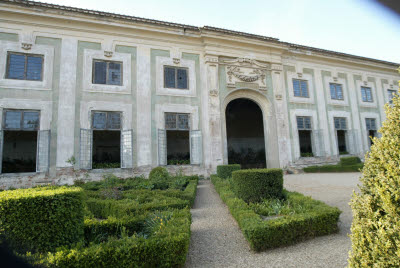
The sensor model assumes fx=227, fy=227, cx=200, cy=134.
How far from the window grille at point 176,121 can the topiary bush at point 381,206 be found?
1152 centimetres

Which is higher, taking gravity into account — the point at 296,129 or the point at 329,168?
the point at 296,129

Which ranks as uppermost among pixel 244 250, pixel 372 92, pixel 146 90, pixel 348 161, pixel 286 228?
pixel 372 92

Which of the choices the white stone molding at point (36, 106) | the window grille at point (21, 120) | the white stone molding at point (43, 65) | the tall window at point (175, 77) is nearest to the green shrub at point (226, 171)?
the tall window at point (175, 77)

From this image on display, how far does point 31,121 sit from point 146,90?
229 inches

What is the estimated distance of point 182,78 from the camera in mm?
14016

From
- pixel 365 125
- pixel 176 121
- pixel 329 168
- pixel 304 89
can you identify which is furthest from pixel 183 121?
pixel 365 125

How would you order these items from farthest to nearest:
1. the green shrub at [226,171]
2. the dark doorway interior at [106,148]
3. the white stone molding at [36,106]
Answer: the dark doorway interior at [106,148], the green shrub at [226,171], the white stone molding at [36,106]

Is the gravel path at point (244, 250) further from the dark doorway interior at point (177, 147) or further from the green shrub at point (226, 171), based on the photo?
the dark doorway interior at point (177, 147)

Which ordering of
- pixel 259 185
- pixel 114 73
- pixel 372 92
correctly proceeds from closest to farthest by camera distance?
pixel 259 185, pixel 114 73, pixel 372 92

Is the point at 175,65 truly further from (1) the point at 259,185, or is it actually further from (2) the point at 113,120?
(1) the point at 259,185

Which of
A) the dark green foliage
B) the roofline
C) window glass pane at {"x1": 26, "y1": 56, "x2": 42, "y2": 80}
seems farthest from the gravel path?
the roofline

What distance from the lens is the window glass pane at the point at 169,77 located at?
44.9 feet

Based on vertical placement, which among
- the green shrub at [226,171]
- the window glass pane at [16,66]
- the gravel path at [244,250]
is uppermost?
the window glass pane at [16,66]

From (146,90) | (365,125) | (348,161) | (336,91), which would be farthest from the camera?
(365,125)
